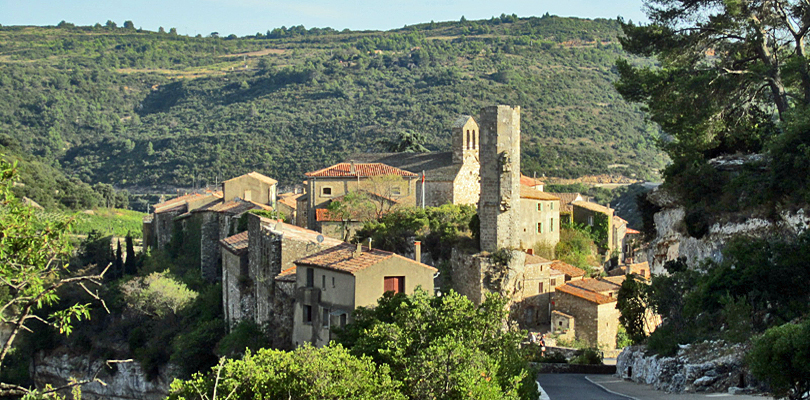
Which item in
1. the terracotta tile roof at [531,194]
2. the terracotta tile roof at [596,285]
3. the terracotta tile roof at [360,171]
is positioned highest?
the terracotta tile roof at [360,171]

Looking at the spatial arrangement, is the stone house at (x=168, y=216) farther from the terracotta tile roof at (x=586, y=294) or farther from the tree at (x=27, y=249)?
the tree at (x=27, y=249)

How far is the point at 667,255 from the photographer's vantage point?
26.7m

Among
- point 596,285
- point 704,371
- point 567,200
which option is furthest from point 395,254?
point 567,200

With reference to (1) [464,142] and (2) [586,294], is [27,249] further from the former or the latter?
(1) [464,142]

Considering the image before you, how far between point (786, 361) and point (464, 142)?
35270 mm

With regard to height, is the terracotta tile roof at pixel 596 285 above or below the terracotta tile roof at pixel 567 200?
below

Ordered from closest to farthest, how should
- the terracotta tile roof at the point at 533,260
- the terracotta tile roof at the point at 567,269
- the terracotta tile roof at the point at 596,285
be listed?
the terracotta tile roof at the point at 533,260
the terracotta tile roof at the point at 596,285
the terracotta tile roof at the point at 567,269

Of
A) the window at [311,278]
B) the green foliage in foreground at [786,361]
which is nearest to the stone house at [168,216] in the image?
the window at [311,278]

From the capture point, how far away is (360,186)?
149 ft

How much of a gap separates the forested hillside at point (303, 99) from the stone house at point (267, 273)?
123 feet

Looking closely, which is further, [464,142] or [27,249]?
[464,142]

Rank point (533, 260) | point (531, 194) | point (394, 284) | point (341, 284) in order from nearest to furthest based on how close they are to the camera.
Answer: point (341, 284), point (394, 284), point (533, 260), point (531, 194)

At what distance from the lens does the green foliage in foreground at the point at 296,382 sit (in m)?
15.5

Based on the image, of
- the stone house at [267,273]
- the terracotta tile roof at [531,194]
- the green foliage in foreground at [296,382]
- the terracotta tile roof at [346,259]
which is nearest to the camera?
the green foliage in foreground at [296,382]
